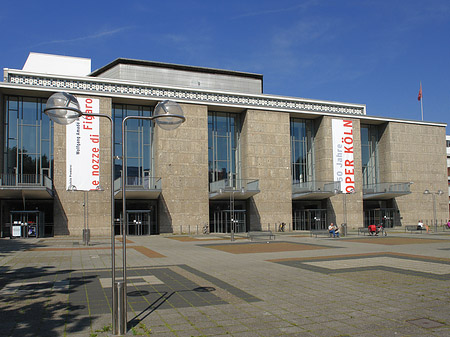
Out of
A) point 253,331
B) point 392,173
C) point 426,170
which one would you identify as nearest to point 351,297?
point 253,331

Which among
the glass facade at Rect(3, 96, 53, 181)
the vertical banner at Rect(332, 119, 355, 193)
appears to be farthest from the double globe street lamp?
the vertical banner at Rect(332, 119, 355, 193)

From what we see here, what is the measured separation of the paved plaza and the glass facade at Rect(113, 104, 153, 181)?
2625 cm

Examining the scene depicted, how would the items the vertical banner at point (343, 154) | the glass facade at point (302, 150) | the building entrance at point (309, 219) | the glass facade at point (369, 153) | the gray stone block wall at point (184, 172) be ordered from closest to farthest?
the gray stone block wall at point (184, 172) → the building entrance at point (309, 219) → the vertical banner at point (343, 154) → the glass facade at point (302, 150) → the glass facade at point (369, 153)

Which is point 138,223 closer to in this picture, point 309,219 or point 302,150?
point 309,219

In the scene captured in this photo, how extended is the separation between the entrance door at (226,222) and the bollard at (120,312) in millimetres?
37731

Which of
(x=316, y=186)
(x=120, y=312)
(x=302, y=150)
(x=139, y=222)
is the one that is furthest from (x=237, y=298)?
(x=302, y=150)

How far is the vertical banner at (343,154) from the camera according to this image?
161 feet

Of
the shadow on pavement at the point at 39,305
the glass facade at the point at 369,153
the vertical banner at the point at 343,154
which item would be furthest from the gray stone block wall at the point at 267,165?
the shadow on pavement at the point at 39,305

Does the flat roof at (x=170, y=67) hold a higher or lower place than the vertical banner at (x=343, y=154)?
higher

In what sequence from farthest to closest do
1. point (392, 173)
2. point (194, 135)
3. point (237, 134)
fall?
point (392, 173) < point (237, 134) < point (194, 135)

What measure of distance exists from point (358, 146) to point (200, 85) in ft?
66.7

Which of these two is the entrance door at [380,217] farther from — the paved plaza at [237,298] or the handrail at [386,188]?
the paved plaza at [237,298]

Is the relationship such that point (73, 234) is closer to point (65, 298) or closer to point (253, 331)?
point (65, 298)

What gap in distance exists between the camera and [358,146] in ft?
166
